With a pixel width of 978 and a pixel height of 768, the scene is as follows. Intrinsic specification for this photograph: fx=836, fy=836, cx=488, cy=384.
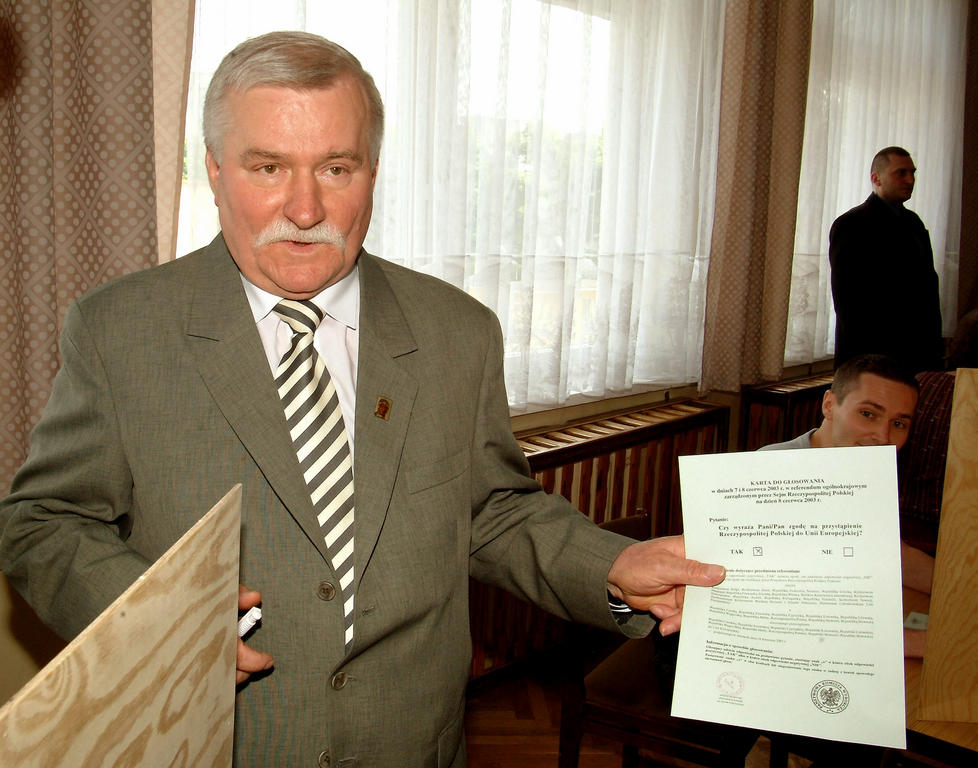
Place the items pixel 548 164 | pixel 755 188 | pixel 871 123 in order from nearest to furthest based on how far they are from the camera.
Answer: pixel 548 164, pixel 755 188, pixel 871 123

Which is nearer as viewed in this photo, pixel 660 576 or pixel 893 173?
pixel 660 576

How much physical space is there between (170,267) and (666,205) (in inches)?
102

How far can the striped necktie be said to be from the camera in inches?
43.8

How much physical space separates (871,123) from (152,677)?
5420 millimetres

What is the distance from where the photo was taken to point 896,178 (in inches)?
175

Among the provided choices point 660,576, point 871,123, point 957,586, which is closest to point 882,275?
point 871,123

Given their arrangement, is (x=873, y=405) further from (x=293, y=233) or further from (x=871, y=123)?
(x=871, y=123)

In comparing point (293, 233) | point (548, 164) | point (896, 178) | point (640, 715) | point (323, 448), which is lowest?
point (640, 715)

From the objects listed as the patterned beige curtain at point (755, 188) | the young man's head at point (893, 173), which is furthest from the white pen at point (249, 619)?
the young man's head at point (893, 173)

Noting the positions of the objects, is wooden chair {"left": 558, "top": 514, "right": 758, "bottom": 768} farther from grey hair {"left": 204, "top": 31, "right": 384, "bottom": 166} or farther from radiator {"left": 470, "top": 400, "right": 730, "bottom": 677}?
grey hair {"left": 204, "top": 31, "right": 384, "bottom": 166}

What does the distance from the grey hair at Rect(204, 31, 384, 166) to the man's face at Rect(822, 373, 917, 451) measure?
70.4 inches

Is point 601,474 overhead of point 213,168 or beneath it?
beneath

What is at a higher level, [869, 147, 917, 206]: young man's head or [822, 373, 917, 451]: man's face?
[869, 147, 917, 206]: young man's head

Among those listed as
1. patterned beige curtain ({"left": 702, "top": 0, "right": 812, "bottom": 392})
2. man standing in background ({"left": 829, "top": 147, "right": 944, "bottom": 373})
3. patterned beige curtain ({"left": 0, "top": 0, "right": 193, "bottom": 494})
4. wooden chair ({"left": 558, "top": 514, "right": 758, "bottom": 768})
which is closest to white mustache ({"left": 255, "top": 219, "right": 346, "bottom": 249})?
patterned beige curtain ({"left": 0, "top": 0, "right": 193, "bottom": 494})
